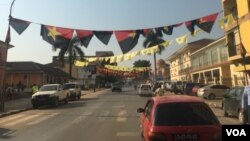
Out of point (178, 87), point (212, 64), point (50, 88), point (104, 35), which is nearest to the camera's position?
point (104, 35)

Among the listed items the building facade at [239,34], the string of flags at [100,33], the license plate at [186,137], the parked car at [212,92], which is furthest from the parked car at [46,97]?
the license plate at [186,137]

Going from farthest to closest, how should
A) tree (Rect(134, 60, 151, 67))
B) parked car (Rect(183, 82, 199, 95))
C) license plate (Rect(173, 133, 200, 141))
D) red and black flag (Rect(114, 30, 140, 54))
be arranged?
1. tree (Rect(134, 60, 151, 67))
2. parked car (Rect(183, 82, 199, 95))
3. red and black flag (Rect(114, 30, 140, 54))
4. license plate (Rect(173, 133, 200, 141))

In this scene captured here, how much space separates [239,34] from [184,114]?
2618 cm

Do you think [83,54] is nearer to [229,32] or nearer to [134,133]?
[229,32]

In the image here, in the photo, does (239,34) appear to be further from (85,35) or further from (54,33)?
(54,33)

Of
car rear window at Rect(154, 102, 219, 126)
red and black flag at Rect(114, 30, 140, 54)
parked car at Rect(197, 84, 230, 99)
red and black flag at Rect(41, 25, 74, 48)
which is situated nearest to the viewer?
car rear window at Rect(154, 102, 219, 126)

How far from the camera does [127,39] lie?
2656 centimetres

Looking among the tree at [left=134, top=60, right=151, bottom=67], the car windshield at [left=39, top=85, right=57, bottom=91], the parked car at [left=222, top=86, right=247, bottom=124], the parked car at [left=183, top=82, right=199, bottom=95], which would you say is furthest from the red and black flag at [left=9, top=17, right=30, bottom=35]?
the tree at [left=134, top=60, right=151, bottom=67]

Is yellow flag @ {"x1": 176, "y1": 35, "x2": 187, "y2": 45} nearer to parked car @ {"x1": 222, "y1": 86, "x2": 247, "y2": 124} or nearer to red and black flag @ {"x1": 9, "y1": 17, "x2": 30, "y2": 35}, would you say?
parked car @ {"x1": 222, "y1": 86, "x2": 247, "y2": 124}

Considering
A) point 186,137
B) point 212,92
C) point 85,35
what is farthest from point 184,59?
point 186,137

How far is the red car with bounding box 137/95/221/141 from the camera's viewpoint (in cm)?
684

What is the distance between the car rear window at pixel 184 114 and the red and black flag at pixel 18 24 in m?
20.5

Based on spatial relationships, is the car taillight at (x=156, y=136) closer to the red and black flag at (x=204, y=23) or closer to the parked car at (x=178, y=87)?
the red and black flag at (x=204, y=23)

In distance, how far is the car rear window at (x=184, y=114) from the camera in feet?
23.4
